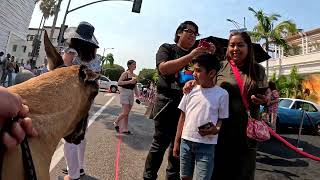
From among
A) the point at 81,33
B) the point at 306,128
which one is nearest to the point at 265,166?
the point at 81,33

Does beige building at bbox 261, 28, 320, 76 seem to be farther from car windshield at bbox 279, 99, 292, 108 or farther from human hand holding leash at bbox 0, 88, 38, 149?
human hand holding leash at bbox 0, 88, 38, 149

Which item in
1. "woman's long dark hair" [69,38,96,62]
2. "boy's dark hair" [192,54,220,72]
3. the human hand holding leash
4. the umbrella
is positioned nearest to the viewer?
the human hand holding leash

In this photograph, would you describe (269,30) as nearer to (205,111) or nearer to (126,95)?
(126,95)

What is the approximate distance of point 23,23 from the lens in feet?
120

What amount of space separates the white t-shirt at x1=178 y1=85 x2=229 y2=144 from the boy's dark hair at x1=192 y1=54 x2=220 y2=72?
0.19 m

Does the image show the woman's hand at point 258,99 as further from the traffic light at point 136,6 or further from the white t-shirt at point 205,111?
the traffic light at point 136,6

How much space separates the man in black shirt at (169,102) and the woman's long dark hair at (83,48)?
2.53 ft

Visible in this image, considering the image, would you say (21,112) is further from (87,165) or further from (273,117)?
(273,117)

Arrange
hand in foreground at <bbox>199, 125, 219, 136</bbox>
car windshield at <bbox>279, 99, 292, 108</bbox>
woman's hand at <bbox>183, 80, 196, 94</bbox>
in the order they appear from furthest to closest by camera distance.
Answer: car windshield at <bbox>279, 99, 292, 108</bbox>
woman's hand at <bbox>183, 80, 196, 94</bbox>
hand in foreground at <bbox>199, 125, 219, 136</bbox>

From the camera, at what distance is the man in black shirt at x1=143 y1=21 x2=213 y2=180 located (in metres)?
3.96

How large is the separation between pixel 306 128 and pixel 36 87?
56.2 feet

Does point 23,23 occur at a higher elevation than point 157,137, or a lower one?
higher

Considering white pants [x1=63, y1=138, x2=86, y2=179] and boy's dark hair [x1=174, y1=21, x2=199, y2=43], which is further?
white pants [x1=63, y1=138, x2=86, y2=179]

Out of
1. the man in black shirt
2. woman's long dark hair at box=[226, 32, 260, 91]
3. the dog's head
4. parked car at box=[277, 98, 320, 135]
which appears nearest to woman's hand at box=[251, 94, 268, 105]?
woman's long dark hair at box=[226, 32, 260, 91]
